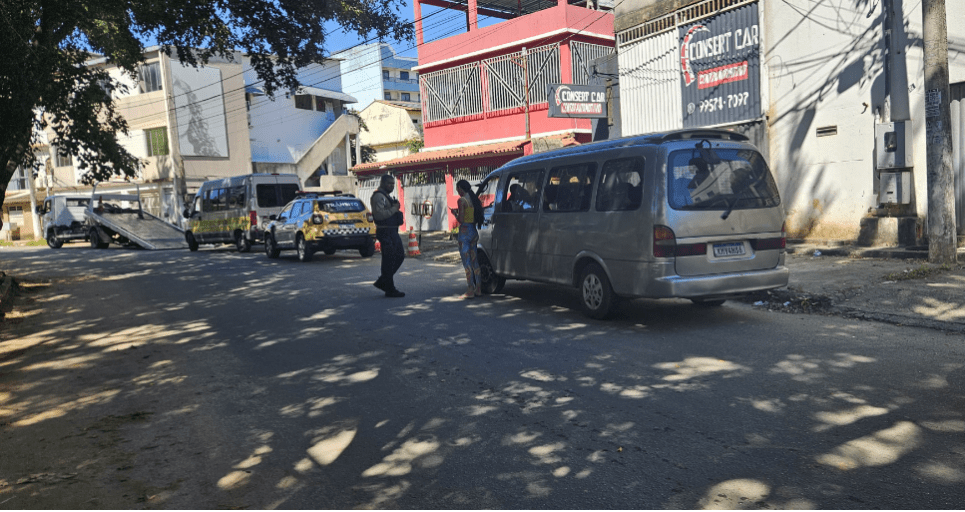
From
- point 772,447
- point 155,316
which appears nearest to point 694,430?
point 772,447

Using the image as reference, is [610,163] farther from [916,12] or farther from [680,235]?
[916,12]

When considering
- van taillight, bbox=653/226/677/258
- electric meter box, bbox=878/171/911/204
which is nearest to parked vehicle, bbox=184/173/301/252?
electric meter box, bbox=878/171/911/204

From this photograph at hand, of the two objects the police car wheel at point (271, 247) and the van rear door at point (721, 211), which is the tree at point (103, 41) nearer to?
the police car wheel at point (271, 247)

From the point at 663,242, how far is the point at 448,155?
19.5 m

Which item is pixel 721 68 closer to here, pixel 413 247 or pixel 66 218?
pixel 413 247

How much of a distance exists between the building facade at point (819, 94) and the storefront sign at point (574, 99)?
2345 millimetres

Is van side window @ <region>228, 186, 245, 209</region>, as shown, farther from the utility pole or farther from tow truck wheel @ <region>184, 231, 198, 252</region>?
the utility pole

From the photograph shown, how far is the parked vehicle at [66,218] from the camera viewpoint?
30688 mm

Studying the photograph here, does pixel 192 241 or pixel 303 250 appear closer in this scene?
pixel 303 250

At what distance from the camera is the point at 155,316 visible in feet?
33.9

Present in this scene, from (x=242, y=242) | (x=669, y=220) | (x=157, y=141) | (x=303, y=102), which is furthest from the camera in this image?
(x=303, y=102)

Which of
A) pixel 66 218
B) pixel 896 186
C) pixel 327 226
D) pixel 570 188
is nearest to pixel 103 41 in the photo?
pixel 327 226

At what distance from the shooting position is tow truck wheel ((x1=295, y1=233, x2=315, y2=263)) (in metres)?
17.2

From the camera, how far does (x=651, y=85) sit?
58.6 ft
